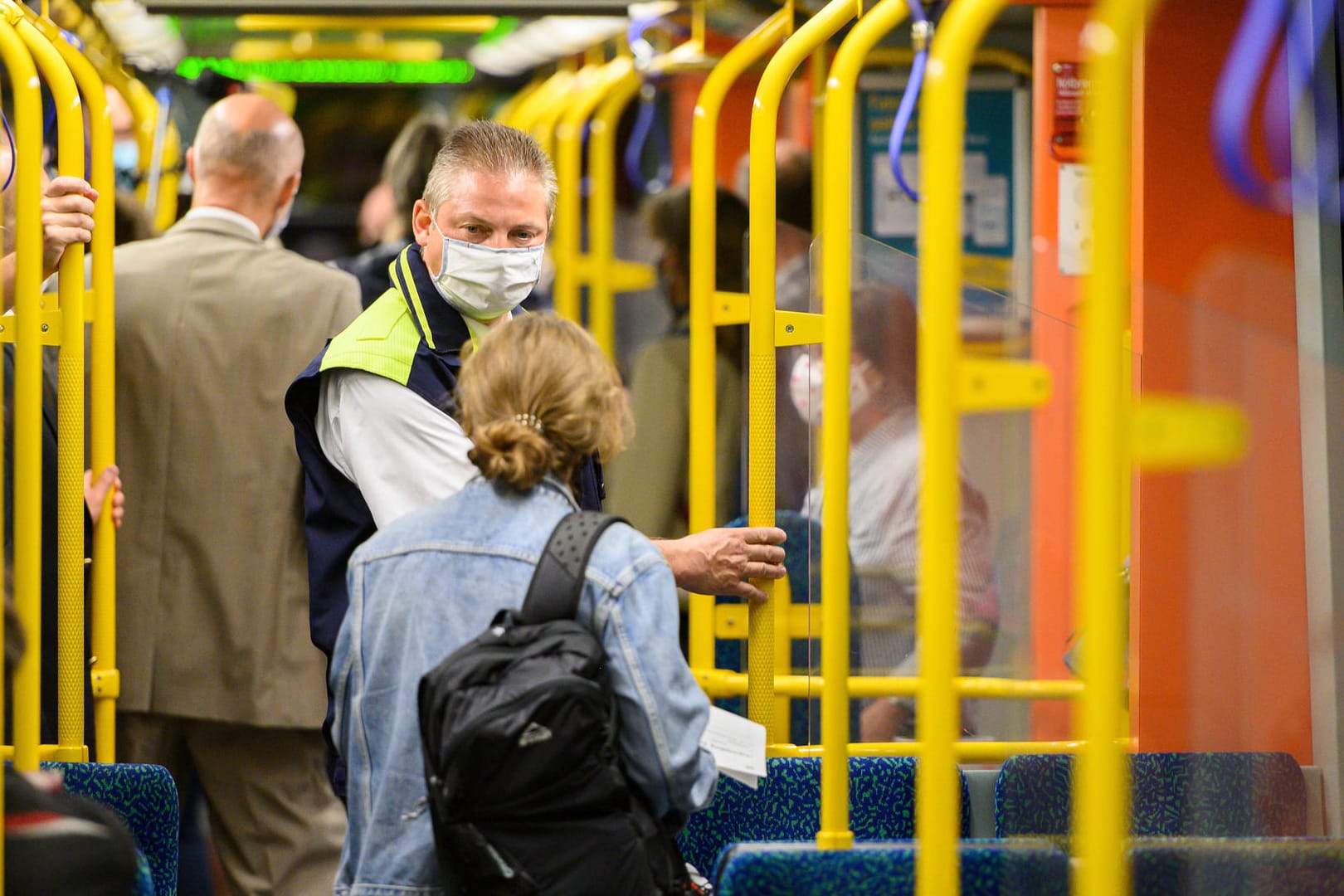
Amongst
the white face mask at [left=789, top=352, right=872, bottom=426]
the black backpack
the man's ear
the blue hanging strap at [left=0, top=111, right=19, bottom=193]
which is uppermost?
the blue hanging strap at [left=0, top=111, right=19, bottom=193]

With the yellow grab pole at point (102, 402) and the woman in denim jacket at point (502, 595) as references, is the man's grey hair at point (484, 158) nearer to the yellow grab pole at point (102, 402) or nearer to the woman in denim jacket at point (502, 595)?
the woman in denim jacket at point (502, 595)

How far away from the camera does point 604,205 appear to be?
19.6 feet

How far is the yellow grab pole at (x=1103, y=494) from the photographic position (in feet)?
6.11

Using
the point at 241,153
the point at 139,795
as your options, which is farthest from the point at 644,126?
the point at 139,795

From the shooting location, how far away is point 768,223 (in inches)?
118

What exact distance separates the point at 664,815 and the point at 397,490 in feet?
2.29

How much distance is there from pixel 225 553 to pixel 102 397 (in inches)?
21.4

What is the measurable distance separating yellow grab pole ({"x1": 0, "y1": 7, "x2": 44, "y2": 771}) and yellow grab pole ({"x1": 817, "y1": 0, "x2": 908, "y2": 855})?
108cm

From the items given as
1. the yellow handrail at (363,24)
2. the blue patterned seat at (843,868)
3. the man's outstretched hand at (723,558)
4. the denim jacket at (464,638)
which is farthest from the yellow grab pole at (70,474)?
the yellow handrail at (363,24)

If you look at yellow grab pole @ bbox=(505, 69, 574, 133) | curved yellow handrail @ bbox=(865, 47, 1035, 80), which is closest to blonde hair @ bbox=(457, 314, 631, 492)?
curved yellow handrail @ bbox=(865, 47, 1035, 80)

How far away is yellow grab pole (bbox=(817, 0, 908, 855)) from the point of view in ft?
8.14

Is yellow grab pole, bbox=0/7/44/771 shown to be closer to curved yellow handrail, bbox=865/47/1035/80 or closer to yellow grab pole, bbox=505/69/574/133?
curved yellow handrail, bbox=865/47/1035/80

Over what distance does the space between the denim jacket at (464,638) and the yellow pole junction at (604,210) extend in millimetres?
3585

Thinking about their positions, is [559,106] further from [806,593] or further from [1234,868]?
[1234,868]
